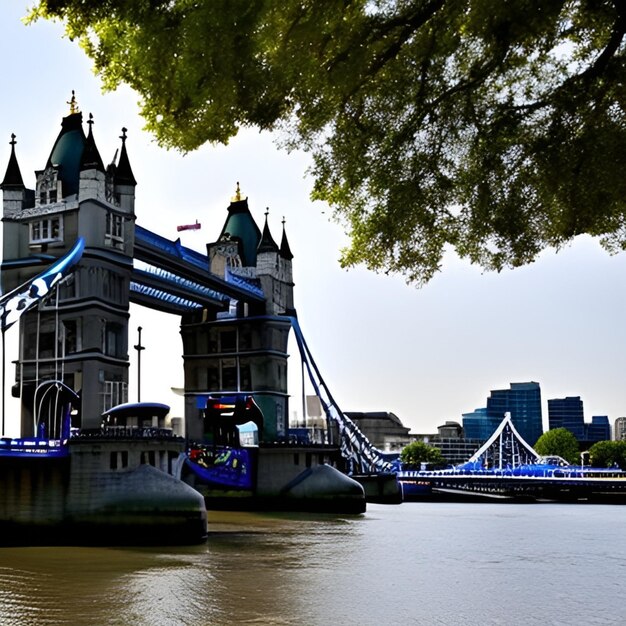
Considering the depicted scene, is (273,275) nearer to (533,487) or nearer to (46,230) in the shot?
(46,230)

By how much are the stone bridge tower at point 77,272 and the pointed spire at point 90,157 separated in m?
0.05

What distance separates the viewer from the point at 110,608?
805 inches

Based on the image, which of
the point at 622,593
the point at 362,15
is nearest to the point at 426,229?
the point at 362,15

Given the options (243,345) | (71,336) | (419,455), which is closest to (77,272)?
(71,336)

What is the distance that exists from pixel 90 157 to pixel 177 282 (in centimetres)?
1227

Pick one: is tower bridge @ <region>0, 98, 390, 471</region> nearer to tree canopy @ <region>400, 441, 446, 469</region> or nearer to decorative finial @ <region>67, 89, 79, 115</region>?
decorative finial @ <region>67, 89, 79, 115</region>

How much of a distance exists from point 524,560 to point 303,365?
132ft

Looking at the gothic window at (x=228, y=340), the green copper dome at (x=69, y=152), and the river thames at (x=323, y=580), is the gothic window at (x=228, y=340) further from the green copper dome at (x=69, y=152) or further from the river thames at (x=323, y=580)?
the river thames at (x=323, y=580)

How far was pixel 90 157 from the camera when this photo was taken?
1970 inches

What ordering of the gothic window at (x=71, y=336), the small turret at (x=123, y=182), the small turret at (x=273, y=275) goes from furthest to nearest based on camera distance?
the small turret at (x=273, y=275) < the small turret at (x=123, y=182) < the gothic window at (x=71, y=336)

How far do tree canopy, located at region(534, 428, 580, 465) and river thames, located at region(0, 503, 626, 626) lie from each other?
87105 mm

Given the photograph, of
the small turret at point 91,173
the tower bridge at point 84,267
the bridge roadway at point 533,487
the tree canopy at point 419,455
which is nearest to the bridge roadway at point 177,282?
the tower bridge at point 84,267

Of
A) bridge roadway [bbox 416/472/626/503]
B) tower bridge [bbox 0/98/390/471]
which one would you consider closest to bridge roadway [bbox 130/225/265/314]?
tower bridge [bbox 0/98/390/471]

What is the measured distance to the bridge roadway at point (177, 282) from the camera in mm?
55719
